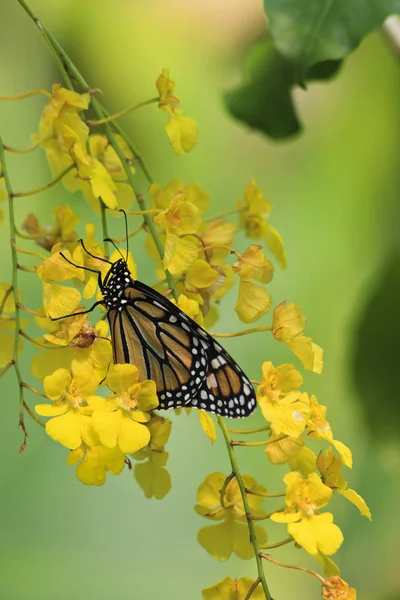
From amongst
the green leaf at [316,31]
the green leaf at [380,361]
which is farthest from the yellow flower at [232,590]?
the green leaf at [380,361]

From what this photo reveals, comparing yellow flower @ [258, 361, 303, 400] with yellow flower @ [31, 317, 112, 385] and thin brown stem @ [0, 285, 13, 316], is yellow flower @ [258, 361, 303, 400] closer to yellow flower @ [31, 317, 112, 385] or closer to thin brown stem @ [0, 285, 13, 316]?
yellow flower @ [31, 317, 112, 385]

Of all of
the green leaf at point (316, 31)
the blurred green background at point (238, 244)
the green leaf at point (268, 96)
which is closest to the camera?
the green leaf at point (316, 31)

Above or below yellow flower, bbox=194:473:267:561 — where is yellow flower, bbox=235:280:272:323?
above

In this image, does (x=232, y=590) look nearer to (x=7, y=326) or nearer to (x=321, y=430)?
(x=321, y=430)

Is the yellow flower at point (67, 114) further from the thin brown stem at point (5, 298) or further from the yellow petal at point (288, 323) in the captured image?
the yellow petal at point (288, 323)

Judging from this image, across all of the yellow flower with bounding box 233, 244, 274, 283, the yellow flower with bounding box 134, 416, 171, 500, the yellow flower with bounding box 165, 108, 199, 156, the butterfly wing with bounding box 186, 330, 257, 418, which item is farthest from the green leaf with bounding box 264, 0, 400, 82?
the yellow flower with bounding box 134, 416, 171, 500

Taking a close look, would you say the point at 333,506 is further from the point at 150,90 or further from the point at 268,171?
the point at 150,90
